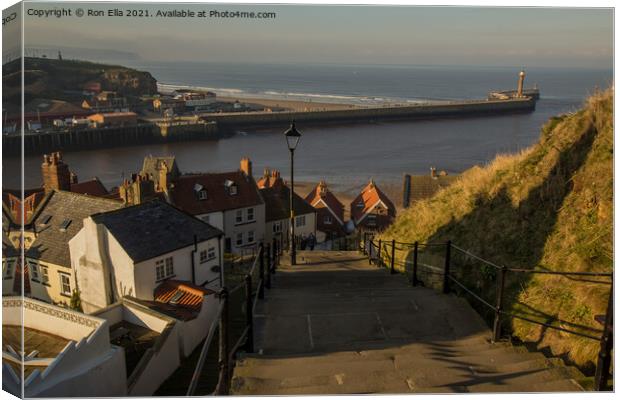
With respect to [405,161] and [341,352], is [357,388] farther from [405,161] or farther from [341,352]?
[405,161]

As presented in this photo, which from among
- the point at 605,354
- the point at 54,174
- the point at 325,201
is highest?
the point at 605,354

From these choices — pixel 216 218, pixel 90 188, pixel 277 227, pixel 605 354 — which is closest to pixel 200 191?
pixel 216 218

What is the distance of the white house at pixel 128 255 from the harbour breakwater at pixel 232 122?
4905 cm

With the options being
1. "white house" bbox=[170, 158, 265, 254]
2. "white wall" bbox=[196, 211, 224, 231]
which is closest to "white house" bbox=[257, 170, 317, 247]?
"white house" bbox=[170, 158, 265, 254]

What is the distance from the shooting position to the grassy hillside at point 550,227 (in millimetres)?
5719

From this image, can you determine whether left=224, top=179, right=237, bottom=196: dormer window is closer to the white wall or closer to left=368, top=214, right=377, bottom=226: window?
the white wall

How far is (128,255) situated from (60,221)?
4.81m

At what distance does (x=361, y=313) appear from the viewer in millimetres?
6531

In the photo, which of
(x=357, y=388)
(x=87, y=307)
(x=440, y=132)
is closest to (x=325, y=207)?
(x=87, y=307)

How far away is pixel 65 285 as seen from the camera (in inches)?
597

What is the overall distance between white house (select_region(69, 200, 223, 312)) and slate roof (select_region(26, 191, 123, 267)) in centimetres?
68

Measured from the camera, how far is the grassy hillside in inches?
Answer: 225

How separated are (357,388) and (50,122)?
69978 millimetres

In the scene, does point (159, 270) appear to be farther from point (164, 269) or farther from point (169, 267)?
point (169, 267)
